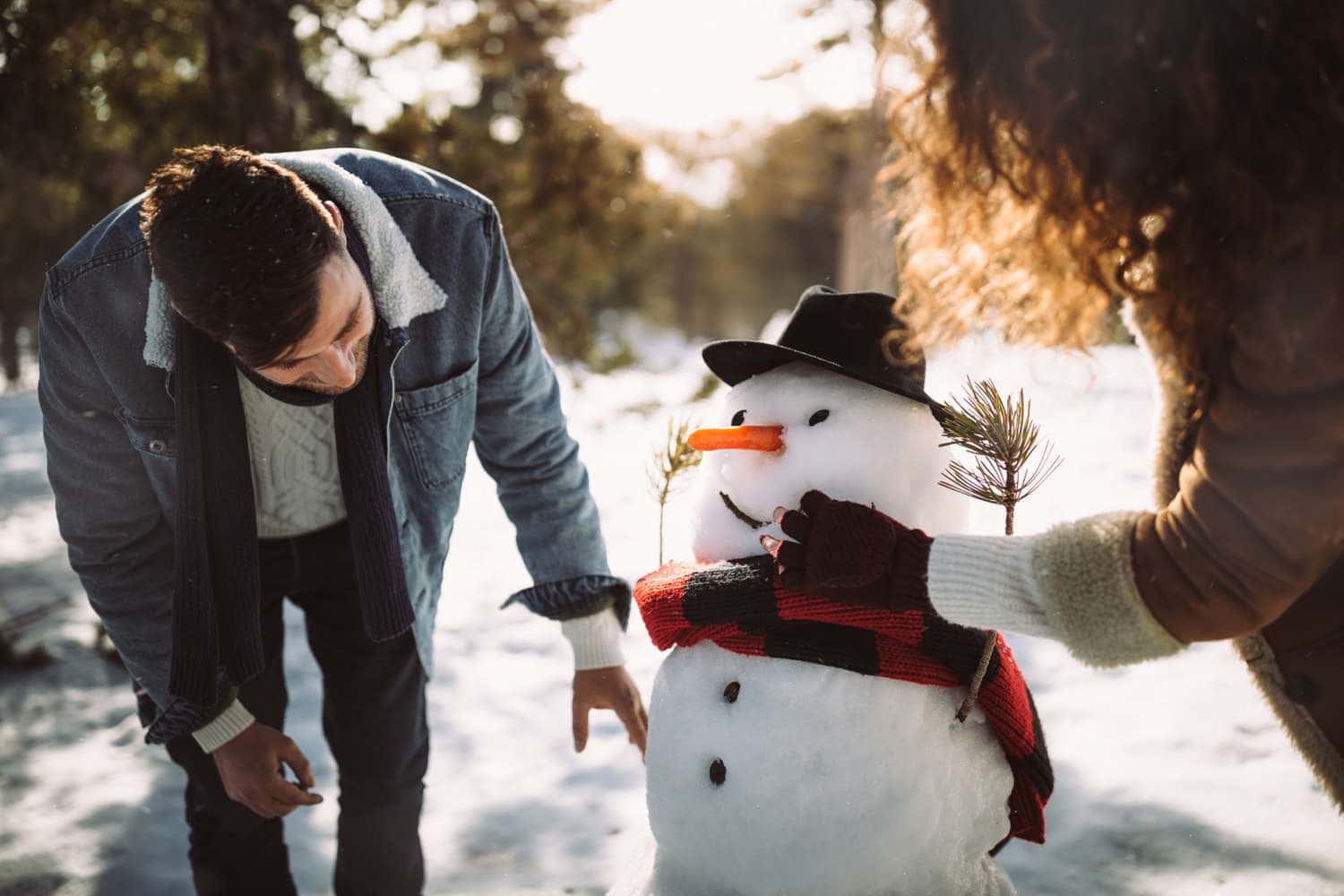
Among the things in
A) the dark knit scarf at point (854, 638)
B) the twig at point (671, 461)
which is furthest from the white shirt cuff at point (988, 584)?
the twig at point (671, 461)

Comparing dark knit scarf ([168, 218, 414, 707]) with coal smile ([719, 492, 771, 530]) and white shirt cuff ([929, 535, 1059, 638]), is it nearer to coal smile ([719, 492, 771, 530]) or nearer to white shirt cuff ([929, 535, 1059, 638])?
coal smile ([719, 492, 771, 530])

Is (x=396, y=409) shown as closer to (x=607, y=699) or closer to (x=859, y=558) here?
(x=607, y=699)

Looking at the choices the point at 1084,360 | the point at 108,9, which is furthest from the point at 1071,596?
the point at 108,9

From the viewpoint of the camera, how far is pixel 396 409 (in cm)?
194

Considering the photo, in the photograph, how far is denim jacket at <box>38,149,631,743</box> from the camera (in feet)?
5.51

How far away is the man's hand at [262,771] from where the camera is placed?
1831mm

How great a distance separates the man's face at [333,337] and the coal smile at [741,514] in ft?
2.26

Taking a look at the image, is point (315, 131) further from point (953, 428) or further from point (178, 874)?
point (953, 428)

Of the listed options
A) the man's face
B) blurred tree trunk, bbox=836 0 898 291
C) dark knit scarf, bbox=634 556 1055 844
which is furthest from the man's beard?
blurred tree trunk, bbox=836 0 898 291

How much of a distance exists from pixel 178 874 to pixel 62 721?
3.80ft

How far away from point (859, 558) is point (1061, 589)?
0.26 m

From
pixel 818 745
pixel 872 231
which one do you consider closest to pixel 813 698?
pixel 818 745

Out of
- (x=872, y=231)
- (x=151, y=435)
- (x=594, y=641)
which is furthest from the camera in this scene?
(x=872, y=231)

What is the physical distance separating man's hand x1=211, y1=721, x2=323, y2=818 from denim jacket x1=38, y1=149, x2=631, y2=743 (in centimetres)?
9
